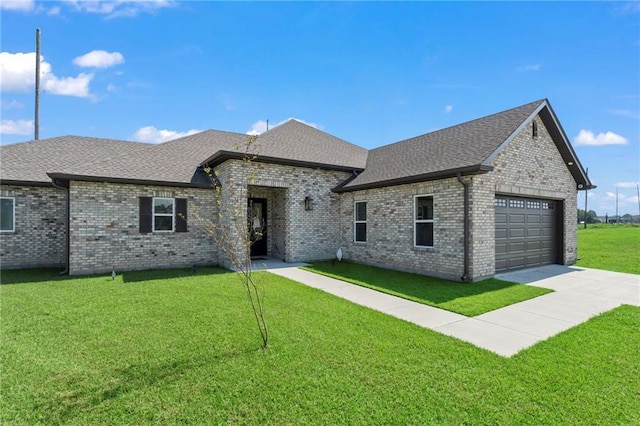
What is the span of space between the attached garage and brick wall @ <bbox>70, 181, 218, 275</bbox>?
9377 mm

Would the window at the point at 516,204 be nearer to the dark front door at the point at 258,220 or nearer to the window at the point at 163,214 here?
the dark front door at the point at 258,220

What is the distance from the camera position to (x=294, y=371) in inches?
147

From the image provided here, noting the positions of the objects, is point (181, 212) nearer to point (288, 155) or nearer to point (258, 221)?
point (258, 221)

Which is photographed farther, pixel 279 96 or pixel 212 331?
pixel 279 96

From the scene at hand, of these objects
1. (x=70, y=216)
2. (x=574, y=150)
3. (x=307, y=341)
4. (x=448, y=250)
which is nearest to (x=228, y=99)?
(x=70, y=216)

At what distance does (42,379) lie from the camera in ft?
11.6

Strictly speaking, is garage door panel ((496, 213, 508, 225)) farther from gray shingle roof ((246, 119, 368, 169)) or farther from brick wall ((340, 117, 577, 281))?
gray shingle roof ((246, 119, 368, 169))

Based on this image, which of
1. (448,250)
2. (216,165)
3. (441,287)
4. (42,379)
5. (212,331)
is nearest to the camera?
(42,379)

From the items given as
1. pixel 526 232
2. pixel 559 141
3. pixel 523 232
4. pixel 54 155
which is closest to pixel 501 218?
pixel 523 232

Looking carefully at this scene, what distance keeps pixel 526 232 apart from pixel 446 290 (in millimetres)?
5121

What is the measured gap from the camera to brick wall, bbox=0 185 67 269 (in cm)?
1091

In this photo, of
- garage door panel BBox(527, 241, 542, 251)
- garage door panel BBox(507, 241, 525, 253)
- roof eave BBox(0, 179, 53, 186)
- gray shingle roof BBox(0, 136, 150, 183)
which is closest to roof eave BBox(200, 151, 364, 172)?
gray shingle roof BBox(0, 136, 150, 183)

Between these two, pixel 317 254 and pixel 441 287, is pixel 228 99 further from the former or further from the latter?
pixel 441 287

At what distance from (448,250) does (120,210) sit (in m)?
10.7
